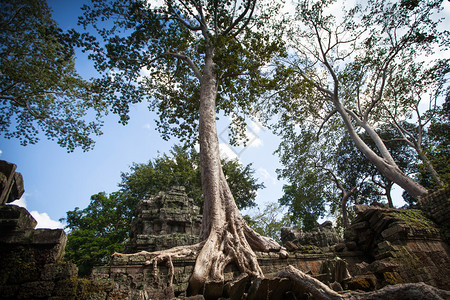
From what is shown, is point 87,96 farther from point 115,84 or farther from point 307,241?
point 307,241

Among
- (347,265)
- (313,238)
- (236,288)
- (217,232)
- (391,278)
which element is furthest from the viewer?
(313,238)

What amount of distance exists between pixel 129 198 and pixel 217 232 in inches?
592

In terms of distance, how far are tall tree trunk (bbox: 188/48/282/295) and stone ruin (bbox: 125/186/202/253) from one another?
3462mm

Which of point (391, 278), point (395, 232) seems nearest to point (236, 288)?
point (391, 278)

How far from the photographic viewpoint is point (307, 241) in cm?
984

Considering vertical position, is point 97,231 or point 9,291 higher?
point 97,231

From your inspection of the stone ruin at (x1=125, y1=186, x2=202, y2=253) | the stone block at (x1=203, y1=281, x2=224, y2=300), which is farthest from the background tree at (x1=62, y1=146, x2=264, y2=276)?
the stone block at (x1=203, y1=281, x2=224, y2=300)

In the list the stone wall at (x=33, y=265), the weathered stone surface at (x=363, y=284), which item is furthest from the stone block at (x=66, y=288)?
the weathered stone surface at (x=363, y=284)

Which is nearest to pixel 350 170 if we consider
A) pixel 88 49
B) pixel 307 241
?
pixel 307 241

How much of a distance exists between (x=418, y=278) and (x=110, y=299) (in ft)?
19.2

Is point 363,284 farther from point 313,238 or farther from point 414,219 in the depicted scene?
point 313,238

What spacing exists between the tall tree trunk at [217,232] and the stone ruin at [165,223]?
11.4 feet

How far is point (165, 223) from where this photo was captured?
9336 mm

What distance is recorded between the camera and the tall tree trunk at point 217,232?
379cm
